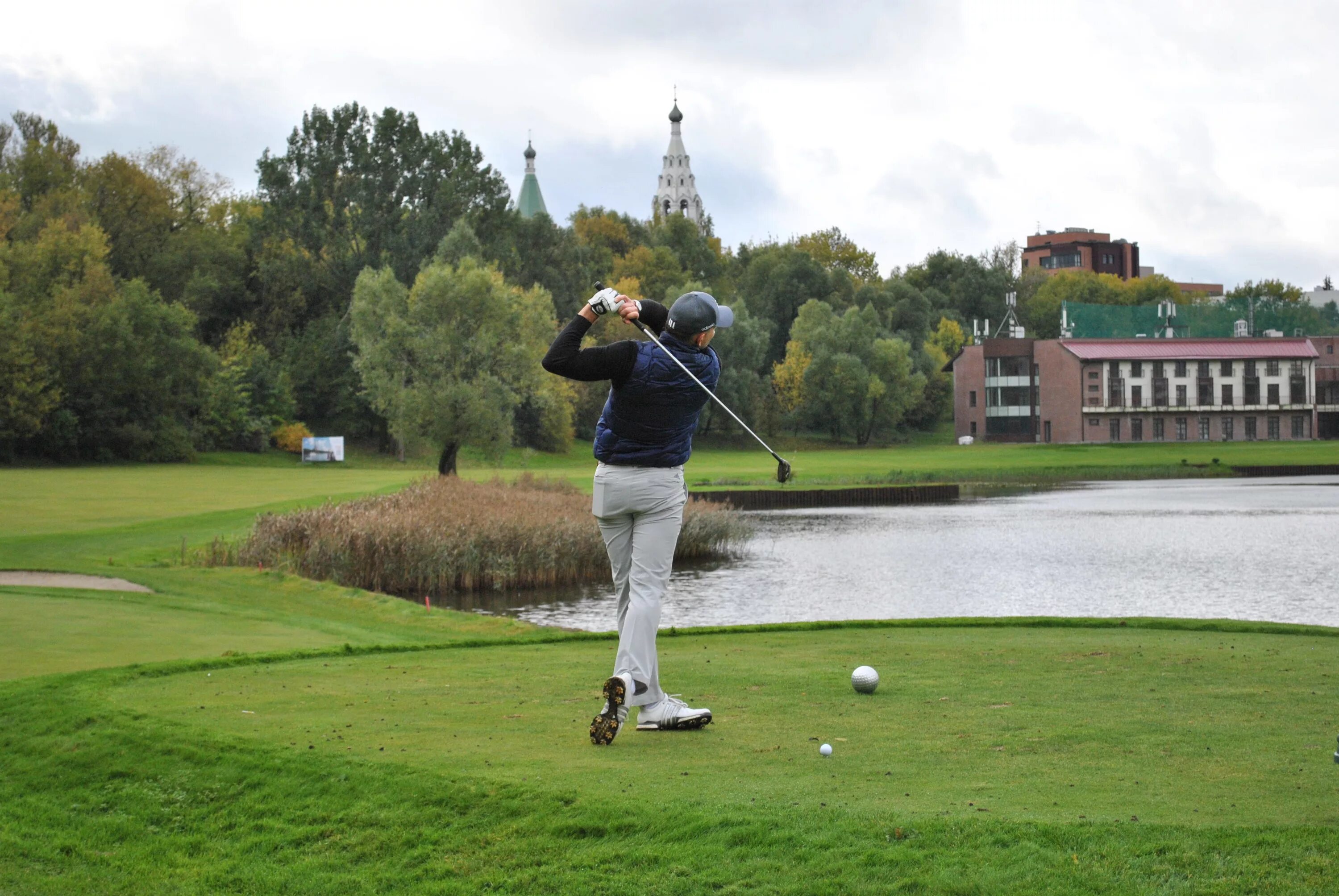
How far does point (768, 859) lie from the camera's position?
4945 millimetres

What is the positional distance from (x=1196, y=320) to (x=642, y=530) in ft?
371

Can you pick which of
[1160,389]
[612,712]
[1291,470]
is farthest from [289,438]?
[612,712]

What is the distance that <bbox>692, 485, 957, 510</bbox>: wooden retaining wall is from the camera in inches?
2130

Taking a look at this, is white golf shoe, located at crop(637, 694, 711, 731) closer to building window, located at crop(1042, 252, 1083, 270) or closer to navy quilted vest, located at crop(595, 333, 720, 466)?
navy quilted vest, located at crop(595, 333, 720, 466)

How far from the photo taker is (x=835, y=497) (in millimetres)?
58094

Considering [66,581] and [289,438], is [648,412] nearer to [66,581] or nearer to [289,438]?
[66,581]

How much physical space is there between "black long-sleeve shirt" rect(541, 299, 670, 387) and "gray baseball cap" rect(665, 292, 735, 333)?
0.53ft

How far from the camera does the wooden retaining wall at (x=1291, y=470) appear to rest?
236ft

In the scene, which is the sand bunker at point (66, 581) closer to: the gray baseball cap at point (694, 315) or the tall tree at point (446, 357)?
the gray baseball cap at point (694, 315)

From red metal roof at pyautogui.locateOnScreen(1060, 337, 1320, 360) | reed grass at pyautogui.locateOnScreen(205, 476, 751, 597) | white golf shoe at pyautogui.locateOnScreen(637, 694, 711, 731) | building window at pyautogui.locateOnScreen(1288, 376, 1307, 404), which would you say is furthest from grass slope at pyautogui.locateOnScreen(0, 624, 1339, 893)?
building window at pyautogui.locateOnScreen(1288, 376, 1307, 404)

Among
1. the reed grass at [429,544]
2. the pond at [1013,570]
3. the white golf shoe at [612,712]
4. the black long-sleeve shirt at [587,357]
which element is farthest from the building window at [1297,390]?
the white golf shoe at [612,712]

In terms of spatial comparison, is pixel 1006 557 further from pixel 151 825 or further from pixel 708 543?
pixel 151 825

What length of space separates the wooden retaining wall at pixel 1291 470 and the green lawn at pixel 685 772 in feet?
216

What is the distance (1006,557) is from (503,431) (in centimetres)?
2502
